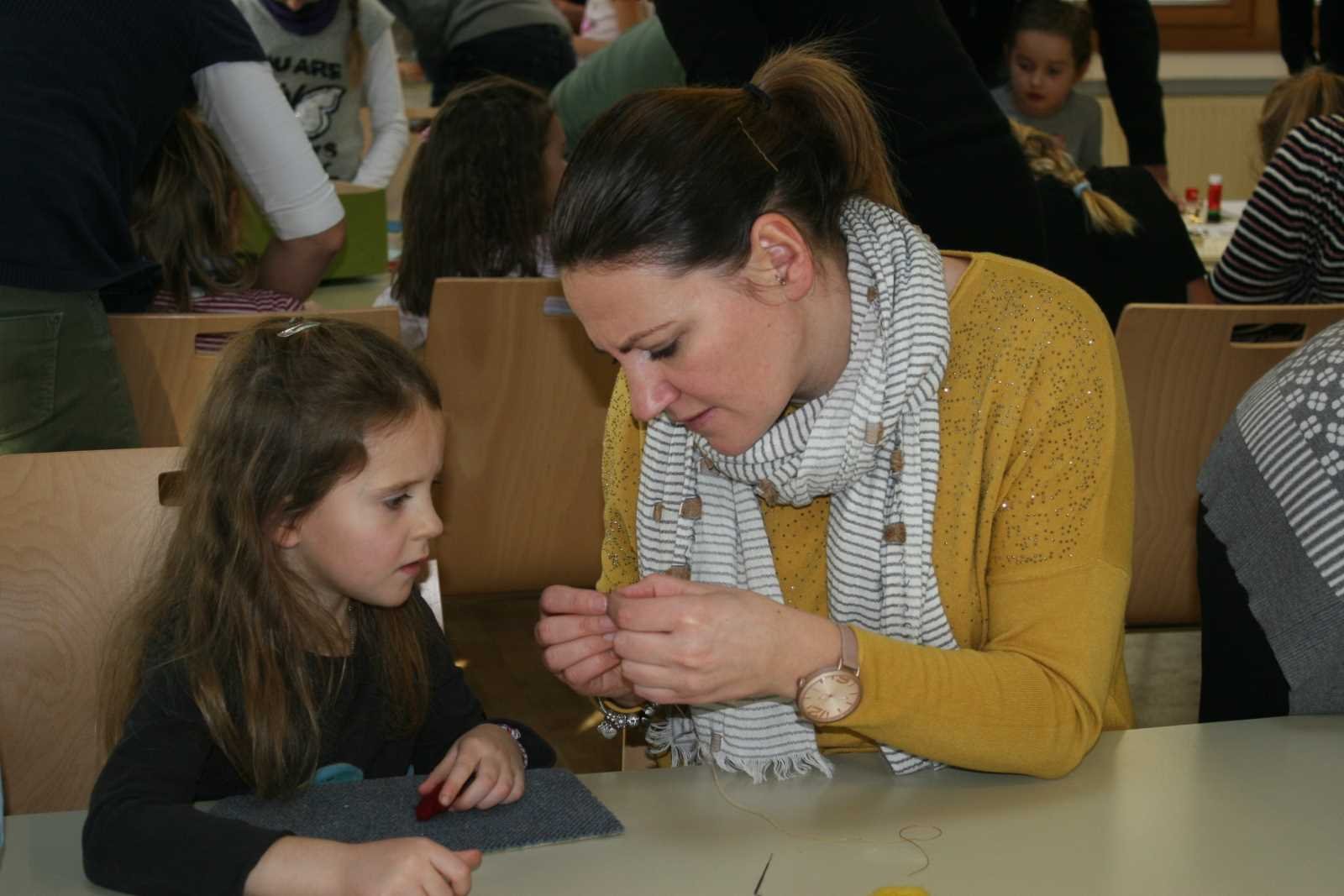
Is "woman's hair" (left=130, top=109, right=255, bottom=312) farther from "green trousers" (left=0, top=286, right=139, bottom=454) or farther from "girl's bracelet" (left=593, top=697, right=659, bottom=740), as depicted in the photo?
"girl's bracelet" (left=593, top=697, right=659, bottom=740)

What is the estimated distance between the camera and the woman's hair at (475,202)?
9.95ft

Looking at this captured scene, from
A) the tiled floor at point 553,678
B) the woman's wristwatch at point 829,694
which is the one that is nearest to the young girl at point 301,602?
the woman's wristwatch at point 829,694

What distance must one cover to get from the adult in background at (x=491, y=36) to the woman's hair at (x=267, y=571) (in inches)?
112

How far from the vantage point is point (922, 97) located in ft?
7.06

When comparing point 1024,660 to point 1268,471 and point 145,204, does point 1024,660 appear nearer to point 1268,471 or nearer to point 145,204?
point 1268,471

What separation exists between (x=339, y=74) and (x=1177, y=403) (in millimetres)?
2341

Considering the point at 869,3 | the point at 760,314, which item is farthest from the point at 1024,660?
the point at 869,3

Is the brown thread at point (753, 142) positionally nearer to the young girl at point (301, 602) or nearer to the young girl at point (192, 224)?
the young girl at point (301, 602)

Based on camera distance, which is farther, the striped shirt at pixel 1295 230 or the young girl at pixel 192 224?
the striped shirt at pixel 1295 230

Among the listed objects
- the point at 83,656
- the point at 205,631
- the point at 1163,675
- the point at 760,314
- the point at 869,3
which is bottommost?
the point at 1163,675

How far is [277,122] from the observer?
236 centimetres

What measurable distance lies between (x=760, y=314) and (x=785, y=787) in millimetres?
406

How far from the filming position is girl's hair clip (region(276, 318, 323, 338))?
1490 mm

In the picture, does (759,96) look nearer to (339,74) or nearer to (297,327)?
(297,327)
